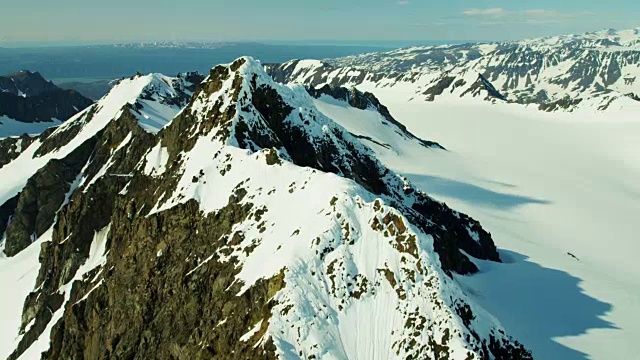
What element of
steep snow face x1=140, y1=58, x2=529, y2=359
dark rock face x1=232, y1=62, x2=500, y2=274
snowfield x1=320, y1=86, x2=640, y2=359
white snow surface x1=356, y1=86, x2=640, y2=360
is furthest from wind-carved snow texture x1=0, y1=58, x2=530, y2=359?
snowfield x1=320, y1=86, x2=640, y2=359

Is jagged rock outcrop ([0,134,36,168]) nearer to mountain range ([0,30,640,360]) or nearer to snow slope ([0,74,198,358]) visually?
snow slope ([0,74,198,358])

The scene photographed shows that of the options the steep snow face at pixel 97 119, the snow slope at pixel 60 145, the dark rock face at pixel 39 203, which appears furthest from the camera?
the steep snow face at pixel 97 119

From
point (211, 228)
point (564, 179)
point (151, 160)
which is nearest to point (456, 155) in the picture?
point (564, 179)

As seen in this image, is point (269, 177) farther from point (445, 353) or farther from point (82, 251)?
point (82, 251)

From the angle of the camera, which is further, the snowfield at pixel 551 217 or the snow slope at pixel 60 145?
the snow slope at pixel 60 145

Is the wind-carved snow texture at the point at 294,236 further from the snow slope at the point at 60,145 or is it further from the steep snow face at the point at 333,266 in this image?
the snow slope at the point at 60,145

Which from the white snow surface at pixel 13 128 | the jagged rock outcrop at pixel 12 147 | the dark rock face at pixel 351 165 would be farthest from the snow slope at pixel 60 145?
the white snow surface at pixel 13 128

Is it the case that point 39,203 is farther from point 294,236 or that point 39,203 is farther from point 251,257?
point 294,236
